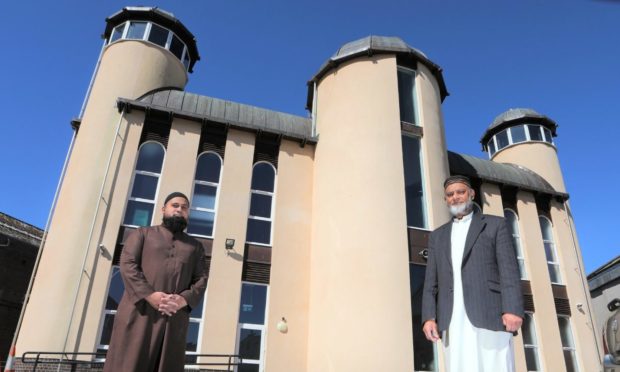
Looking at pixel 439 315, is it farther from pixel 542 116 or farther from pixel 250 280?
pixel 542 116

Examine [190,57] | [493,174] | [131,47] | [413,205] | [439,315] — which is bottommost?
[439,315]

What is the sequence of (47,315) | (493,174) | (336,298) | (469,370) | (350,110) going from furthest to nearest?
(493,174), (350,110), (336,298), (47,315), (469,370)

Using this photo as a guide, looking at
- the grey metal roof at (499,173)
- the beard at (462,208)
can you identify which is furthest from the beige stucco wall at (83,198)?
the grey metal roof at (499,173)

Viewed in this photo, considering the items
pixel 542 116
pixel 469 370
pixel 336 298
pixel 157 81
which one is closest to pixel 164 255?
pixel 469 370

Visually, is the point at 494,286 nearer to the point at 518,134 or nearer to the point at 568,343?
the point at 568,343

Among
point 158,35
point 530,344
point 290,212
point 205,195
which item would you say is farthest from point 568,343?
point 158,35

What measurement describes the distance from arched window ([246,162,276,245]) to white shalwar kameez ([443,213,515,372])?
360 inches

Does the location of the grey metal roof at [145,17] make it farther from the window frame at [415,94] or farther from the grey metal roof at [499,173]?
the grey metal roof at [499,173]

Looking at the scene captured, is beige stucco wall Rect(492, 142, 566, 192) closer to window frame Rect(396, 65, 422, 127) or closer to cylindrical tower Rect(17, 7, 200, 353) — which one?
window frame Rect(396, 65, 422, 127)

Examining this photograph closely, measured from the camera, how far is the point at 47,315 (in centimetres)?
991

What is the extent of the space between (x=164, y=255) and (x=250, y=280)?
25.8ft

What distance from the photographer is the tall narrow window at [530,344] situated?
13.6 m

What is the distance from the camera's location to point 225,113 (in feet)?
45.8

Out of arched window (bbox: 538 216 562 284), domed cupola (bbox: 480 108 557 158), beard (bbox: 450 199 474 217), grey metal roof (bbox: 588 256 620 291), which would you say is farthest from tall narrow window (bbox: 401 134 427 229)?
grey metal roof (bbox: 588 256 620 291)
